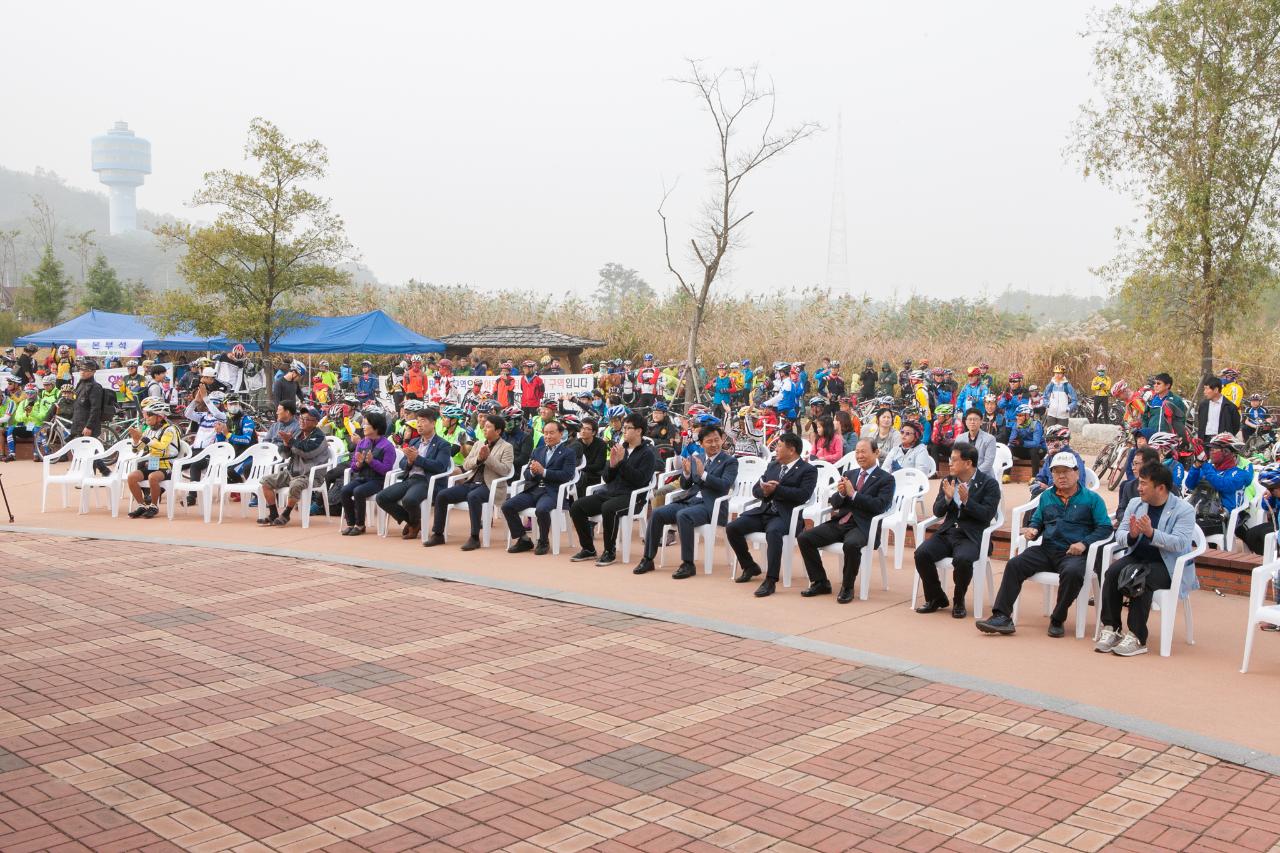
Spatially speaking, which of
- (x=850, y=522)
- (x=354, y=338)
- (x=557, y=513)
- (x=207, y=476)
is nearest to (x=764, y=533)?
(x=850, y=522)

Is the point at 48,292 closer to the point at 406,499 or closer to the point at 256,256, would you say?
the point at 256,256

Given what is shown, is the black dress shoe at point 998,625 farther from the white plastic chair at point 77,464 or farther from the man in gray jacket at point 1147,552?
the white plastic chair at point 77,464

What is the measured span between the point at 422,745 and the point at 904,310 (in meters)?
32.6

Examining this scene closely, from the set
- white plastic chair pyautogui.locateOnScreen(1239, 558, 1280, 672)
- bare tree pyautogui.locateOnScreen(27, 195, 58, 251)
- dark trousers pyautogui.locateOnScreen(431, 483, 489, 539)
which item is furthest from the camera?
bare tree pyautogui.locateOnScreen(27, 195, 58, 251)

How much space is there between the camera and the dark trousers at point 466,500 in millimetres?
11414

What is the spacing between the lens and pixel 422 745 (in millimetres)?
5617

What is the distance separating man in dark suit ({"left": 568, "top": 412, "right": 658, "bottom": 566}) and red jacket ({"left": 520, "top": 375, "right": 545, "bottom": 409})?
959 centimetres

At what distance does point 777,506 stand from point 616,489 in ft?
5.99

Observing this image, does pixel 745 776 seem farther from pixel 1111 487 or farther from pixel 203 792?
pixel 1111 487

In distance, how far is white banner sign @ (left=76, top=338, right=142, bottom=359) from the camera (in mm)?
28422

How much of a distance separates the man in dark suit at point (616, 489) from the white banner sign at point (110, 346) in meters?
21.5

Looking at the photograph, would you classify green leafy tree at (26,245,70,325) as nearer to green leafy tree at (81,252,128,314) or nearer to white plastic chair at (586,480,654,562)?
green leafy tree at (81,252,128,314)

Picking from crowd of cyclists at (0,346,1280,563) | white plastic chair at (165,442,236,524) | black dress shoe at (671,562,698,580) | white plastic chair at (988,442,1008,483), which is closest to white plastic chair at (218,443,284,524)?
white plastic chair at (165,442,236,524)

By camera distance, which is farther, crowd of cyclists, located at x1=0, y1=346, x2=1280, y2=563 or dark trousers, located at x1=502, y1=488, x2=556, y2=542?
crowd of cyclists, located at x1=0, y1=346, x2=1280, y2=563
